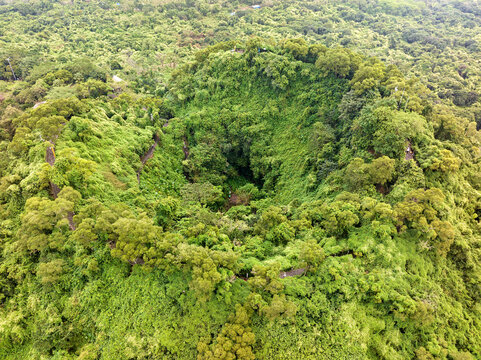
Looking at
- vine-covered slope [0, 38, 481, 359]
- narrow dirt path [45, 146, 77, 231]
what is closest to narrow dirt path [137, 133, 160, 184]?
vine-covered slope [0, 38, 481, 359]

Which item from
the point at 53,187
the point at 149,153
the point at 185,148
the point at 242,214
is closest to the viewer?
the point at 53,187

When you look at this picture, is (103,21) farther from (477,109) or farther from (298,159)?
(477,109)

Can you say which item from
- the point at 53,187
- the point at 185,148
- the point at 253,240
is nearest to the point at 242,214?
the point at 253,240

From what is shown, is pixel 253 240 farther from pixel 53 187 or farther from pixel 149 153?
pixel 149 153

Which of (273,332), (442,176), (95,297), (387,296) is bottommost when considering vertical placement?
(95,297)

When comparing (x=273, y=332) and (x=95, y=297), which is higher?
(x=273, y=332)

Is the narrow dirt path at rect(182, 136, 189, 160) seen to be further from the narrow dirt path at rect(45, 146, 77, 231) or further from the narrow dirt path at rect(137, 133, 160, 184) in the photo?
the narrow dirt path at rect(45, 146, 77, 231)

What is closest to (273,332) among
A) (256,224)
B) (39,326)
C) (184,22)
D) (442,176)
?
(256,224)

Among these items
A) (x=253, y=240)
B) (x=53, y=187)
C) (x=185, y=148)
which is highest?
(x=53, y=187)
